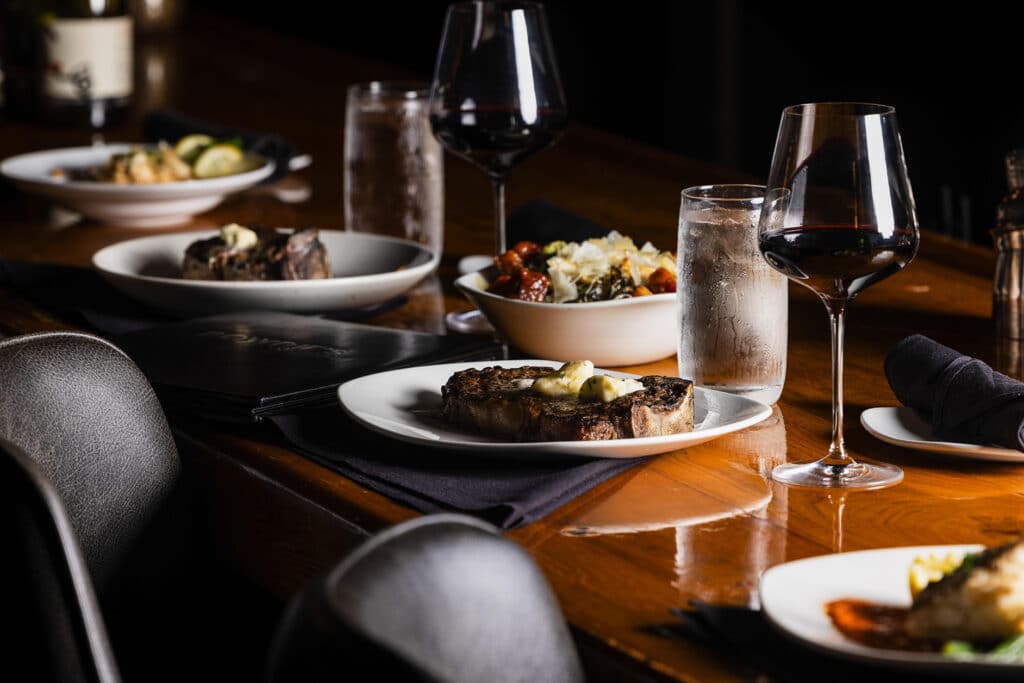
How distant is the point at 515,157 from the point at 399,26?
395cm

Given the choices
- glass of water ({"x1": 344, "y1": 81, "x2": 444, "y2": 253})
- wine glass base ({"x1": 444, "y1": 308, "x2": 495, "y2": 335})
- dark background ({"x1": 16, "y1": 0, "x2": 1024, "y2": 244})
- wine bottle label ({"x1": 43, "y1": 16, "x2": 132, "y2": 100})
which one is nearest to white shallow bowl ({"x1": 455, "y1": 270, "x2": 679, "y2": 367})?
wine glass base ({"x1": 444, "y1": 308, "x2": 495, "y2": 335})

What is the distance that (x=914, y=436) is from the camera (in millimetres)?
980

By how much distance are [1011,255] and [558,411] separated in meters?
0.54

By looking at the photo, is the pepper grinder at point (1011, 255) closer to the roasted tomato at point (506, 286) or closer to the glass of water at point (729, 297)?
the glass of water at point (729, 297)

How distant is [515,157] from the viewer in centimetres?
144

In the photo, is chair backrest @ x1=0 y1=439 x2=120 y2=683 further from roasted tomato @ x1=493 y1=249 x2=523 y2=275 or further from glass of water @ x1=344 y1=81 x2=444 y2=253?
glass of water @ x1=344 y1=81 x2=444 y2=253

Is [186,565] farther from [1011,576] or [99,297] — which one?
[1011,576]

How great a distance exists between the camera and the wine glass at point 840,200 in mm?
867

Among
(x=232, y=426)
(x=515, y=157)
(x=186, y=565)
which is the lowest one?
(x=186, y=565)

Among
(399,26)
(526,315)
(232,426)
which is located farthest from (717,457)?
(399,26)

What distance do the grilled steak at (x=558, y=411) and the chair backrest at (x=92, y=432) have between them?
0.22 meters

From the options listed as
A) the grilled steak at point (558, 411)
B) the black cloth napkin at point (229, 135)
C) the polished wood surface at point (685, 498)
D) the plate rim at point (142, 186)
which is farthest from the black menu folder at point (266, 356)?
the black cloth napkin at point (229, 135)

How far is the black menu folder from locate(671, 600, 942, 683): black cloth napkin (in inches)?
18.4

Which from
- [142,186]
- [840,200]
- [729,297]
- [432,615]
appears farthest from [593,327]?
[142,186]
